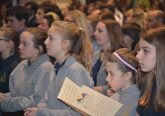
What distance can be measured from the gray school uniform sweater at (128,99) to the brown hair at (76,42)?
0.51 m

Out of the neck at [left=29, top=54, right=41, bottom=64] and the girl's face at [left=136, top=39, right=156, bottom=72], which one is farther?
the neck at [left=29, top=54, right=41, bottom=64]

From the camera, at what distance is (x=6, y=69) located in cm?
466

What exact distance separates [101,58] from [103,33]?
1.05ft

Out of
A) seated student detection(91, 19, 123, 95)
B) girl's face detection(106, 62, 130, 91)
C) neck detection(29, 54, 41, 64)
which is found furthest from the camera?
seated student detection(91, 19, 123, 95)

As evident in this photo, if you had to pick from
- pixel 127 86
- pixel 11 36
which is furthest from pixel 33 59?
pixel 127 86

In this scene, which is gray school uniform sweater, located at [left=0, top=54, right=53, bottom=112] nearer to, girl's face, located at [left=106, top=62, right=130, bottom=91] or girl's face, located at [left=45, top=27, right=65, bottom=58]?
girl's face, located at [left=45, top=27, right=65, bottom=58]

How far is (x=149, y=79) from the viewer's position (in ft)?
10.1

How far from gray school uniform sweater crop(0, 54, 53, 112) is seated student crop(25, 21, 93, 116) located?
8.3 inches

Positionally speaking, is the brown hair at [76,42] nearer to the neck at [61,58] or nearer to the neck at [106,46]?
the neck at [61,58]

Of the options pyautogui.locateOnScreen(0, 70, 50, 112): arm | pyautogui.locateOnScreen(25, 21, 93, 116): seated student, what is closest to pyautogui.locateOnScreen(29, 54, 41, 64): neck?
pyautogui.locateOnScreen(0, 70, 50, 112): arm

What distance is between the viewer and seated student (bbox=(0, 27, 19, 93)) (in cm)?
460

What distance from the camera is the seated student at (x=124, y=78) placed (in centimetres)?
330

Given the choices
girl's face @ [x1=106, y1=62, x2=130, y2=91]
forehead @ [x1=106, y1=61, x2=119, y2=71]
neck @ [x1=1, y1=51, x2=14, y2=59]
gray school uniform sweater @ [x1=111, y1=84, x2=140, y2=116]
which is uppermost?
forehead @ [x1=106, y1=61, x2=119, y2=71]

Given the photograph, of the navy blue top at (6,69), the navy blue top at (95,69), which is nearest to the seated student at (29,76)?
the navy blue top at (6,69)
